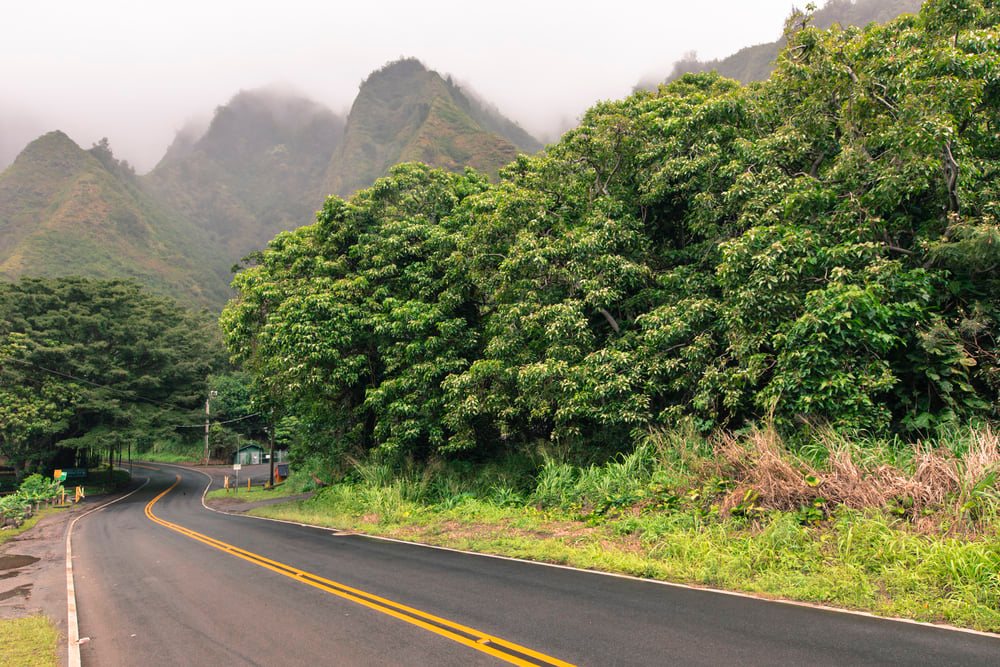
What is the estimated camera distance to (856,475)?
26.7 feet

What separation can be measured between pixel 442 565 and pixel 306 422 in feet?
53.2

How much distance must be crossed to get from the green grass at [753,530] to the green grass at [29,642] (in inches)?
266

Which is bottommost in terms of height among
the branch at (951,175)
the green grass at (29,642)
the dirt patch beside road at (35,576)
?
the dirt patch beside road at (35,576)

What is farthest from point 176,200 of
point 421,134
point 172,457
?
point 172,457

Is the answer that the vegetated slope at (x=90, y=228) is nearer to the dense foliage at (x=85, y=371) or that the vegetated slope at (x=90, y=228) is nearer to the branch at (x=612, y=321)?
the dense foliage at (x=85, y=371)

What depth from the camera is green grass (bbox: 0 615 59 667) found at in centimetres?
630

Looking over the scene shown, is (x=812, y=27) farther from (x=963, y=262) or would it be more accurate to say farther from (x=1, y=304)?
(x=1, y=304)

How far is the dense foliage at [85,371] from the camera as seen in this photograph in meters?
39.2

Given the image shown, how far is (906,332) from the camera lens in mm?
9727

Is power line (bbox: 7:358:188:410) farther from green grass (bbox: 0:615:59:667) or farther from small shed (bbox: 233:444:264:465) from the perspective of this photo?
green grass (bbox: 0:615:59:667)

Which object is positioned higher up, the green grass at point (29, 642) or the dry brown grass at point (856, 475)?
the dry brown grass at point (856, 475)

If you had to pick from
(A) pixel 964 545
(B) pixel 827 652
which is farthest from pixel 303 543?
(A) pixel 964 545

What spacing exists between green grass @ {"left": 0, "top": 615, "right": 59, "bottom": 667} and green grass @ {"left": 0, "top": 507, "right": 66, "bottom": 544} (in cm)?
1804

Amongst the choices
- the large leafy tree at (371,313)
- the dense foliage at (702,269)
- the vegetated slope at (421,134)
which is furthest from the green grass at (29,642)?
the vegetated slope at (421,134)
